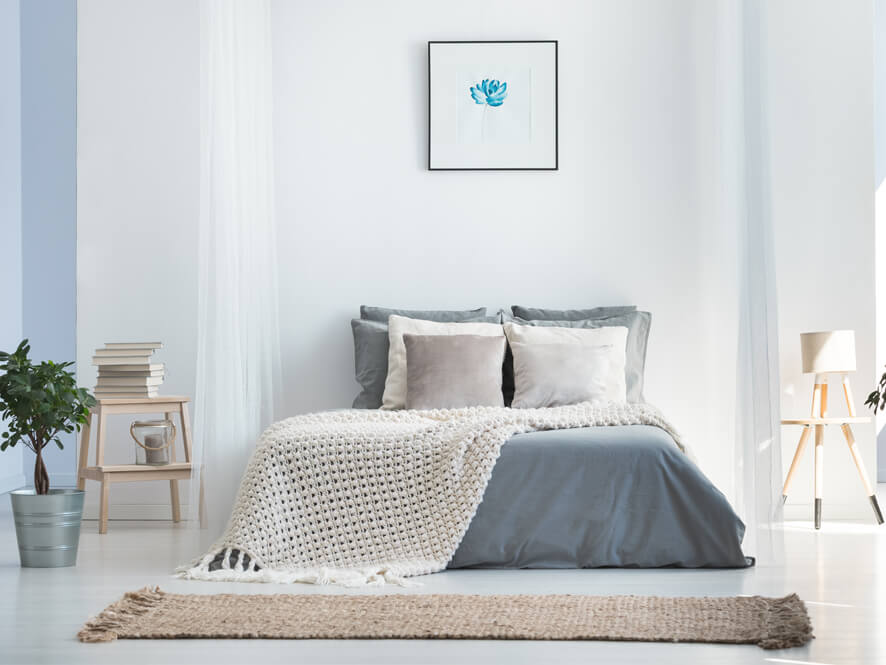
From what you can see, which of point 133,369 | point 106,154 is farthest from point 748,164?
point 106,154

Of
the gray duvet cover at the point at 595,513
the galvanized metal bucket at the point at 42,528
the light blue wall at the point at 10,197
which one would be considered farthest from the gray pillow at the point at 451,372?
the light blue wall at the point at 10,197

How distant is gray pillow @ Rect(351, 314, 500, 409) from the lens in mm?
4605

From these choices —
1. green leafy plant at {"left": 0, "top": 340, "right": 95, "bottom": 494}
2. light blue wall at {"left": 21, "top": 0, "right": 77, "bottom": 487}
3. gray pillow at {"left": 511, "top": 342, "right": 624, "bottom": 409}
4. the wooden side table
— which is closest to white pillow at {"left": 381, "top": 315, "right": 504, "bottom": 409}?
gray pillow at {"left": 511, "top": 342, "right": 624, "bottom": 409}

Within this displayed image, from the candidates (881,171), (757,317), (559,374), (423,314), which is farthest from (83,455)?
(881,171)

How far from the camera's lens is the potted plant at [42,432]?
138 inches

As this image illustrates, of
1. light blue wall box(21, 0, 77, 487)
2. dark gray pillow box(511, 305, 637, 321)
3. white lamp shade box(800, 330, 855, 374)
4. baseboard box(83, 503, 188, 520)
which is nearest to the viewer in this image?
white lamp shade box(800, 330, 855, 374)

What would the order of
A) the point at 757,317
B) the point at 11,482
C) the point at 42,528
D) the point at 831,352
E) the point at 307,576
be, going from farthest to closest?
the point at 11,482 → the point at 831,352 → the point at 42,528 → the point at 757,317 → the point at 307,576

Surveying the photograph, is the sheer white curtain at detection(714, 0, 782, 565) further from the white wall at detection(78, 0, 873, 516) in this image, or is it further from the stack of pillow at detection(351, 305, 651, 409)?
the white wall at detection(78, 0, 873, 516)

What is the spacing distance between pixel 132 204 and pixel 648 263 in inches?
100

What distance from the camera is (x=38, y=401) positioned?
3.50 m

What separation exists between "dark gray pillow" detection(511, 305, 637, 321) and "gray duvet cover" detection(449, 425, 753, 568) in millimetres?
1311

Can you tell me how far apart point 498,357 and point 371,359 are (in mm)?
629

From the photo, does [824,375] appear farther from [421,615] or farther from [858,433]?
[421,615]

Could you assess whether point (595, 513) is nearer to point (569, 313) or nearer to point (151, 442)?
point (569, 313)
